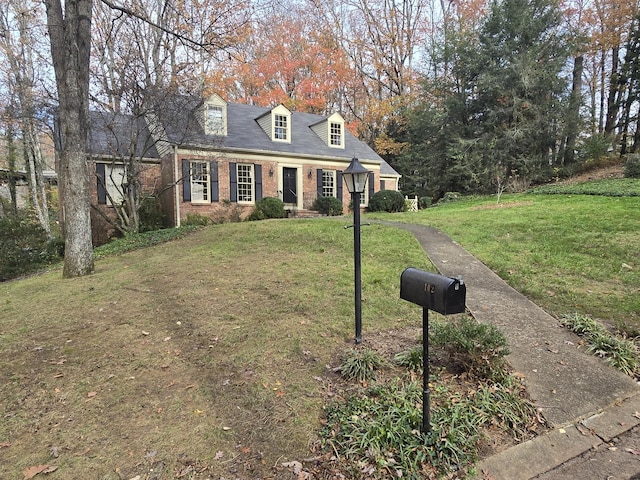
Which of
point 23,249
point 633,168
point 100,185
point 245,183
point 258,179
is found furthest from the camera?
point 258,179

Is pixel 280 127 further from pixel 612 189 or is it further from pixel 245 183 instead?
pixel 612 189

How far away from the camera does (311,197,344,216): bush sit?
16.1 meters

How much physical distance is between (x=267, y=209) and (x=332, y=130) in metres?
6.10

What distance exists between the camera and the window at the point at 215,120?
563 inches

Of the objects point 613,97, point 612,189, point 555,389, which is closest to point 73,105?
point 555,389

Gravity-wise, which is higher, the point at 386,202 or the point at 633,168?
the point at 633,168

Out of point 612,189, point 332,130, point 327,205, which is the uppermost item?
point 332,130

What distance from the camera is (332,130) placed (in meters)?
18.1

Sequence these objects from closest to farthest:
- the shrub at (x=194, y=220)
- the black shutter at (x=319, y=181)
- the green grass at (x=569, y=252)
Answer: the green grass at (x=569, y=252), the shrub at (x=194, y=220), the black shutter at (x=319, y=181)

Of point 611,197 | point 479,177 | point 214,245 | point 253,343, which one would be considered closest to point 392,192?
point 479,177

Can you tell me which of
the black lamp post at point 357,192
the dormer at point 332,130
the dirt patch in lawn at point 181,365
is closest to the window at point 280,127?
the dormer at point 332,130

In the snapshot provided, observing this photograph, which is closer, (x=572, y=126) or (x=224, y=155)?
(x=224, y=155)

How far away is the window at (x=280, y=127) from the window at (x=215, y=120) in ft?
8.27

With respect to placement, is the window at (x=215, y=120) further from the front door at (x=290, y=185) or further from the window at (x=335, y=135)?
the window at (x=335, y=135)
